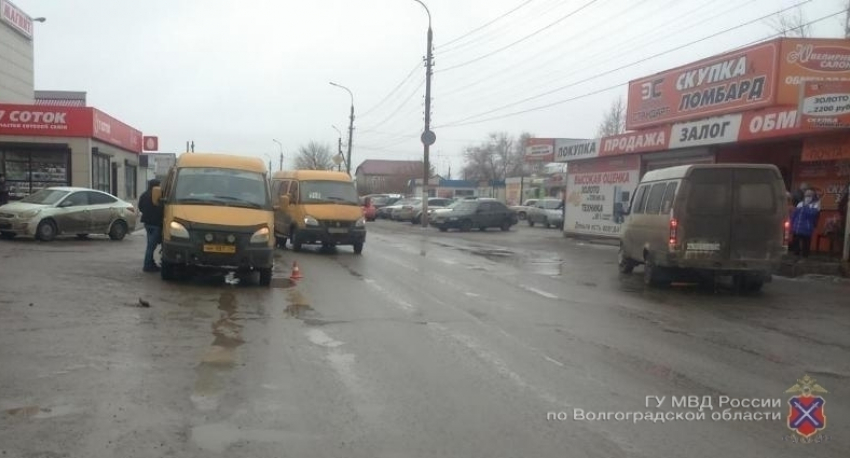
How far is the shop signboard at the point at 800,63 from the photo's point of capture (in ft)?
70.8

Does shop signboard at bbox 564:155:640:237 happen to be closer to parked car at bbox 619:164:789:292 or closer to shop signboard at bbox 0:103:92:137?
parked car at bbox 619:164:789:292

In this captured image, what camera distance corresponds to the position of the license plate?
1166 centimetres

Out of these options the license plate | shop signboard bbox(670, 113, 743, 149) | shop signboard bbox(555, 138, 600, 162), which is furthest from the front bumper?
shop signboard bbox(555, 138, 600, 162)

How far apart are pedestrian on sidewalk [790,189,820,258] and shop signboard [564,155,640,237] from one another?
8997 millimetres

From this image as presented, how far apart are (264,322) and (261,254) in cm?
304

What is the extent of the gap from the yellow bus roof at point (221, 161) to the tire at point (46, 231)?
7953 millimetres

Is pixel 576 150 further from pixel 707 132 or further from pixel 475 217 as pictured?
pixel 707 132

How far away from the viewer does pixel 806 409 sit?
19.4 ft

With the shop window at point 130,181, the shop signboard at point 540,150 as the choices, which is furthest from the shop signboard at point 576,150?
the shop window at point 130,181

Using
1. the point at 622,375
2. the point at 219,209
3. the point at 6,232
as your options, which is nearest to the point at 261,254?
the point at 219,209

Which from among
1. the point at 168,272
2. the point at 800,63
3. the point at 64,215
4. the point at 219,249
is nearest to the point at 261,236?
the point at 219,249

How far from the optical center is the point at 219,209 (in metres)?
12.3

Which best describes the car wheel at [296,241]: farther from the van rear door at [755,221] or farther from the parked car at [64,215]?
the van rear door at [755,221]

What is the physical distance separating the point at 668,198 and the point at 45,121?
Result: 1007 inches
